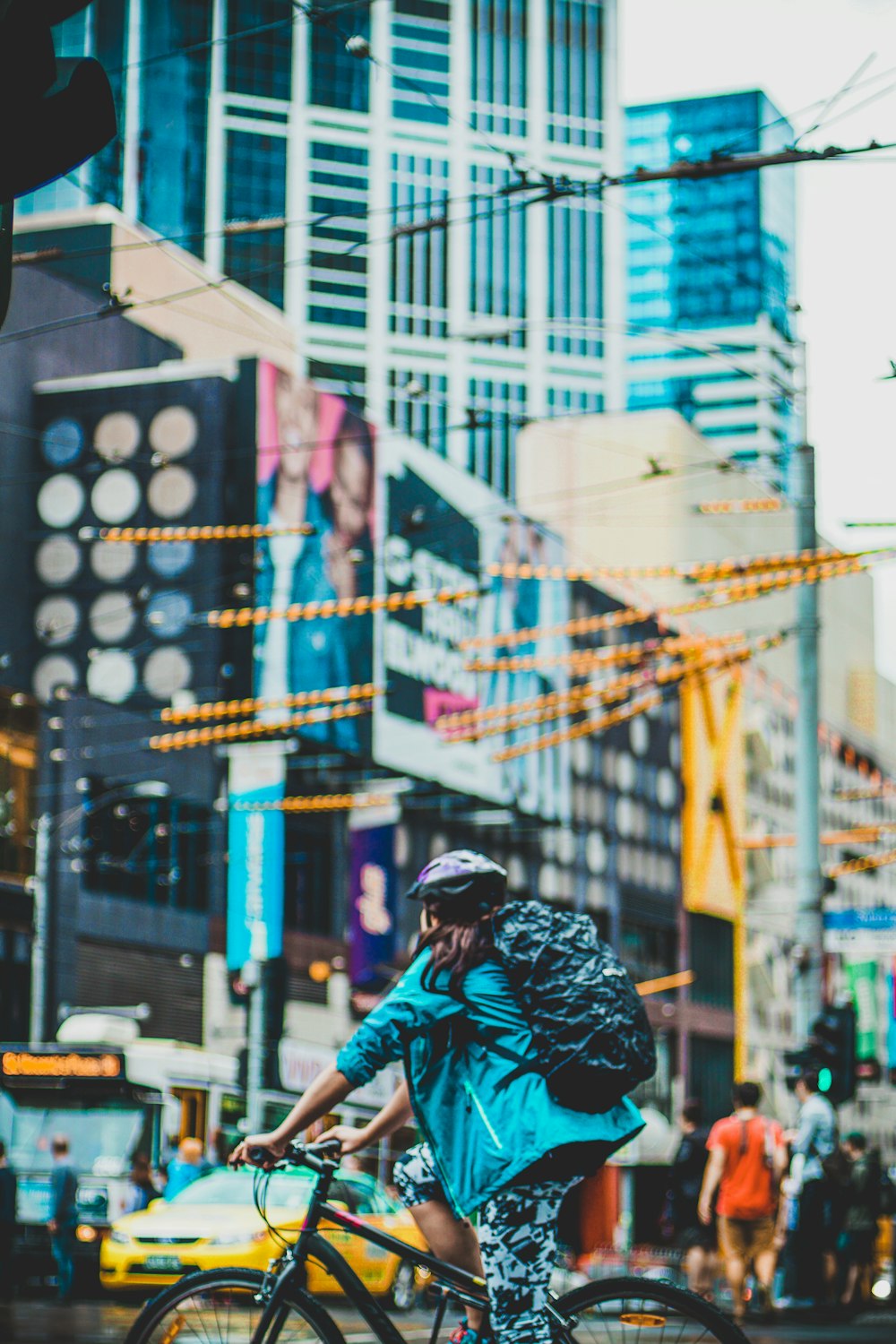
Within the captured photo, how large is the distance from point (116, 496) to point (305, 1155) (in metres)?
50.0

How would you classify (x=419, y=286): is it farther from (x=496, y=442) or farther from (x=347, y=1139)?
(x=347, y=1139)

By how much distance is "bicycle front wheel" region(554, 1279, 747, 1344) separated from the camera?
5.29 m

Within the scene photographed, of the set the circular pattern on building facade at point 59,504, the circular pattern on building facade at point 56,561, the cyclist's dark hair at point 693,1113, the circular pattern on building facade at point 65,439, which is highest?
the circular pattern on building facade at point 65,439

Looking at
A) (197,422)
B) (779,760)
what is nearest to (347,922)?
(197,422)

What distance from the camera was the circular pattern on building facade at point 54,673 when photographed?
5316 cm

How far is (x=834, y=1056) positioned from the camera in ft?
63.1

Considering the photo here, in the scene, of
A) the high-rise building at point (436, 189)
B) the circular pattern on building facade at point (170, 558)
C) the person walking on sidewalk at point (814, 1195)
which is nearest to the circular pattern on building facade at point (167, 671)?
the circular pattern on building facade at point (170, 558)

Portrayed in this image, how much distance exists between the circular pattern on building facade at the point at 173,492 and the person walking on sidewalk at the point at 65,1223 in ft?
104

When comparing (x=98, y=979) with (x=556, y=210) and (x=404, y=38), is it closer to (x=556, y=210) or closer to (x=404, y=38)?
(x=404, y=38)

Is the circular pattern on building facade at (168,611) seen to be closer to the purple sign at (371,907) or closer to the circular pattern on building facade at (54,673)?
the circular pattern on building facade at (54,673)

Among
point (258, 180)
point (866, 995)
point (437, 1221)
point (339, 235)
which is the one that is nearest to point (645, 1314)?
point (437, 1221)

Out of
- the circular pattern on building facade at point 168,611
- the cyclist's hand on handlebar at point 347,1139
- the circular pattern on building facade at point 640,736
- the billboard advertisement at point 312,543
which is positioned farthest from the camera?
the circular pattern on building facade at point 640,736

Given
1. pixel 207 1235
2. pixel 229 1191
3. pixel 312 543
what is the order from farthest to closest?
pixel 312 543 → pixel 229 1191 → pixel 207 1235

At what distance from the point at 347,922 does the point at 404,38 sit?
250 feet
